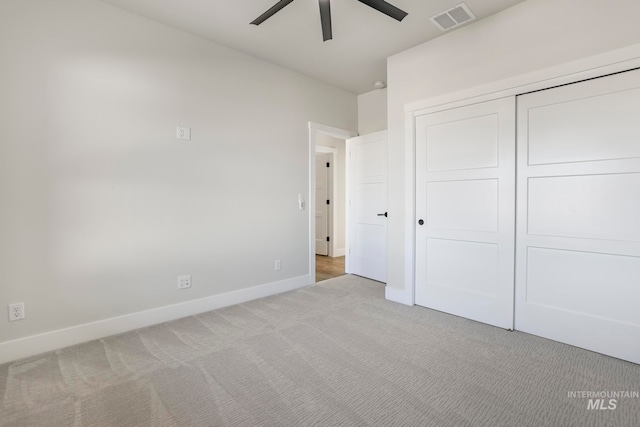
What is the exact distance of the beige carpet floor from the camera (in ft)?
5.16

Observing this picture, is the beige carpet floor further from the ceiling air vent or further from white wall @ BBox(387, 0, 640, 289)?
the ceiling air vent

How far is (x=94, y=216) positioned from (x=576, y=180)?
12.7ft

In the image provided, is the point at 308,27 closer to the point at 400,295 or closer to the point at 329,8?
the point at 329,8

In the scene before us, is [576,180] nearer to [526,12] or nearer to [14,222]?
[526,12]

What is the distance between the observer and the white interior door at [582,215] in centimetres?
207

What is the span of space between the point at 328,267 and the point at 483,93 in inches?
137

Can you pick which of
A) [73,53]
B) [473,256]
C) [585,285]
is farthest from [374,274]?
[73,53]

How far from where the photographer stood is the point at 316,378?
75.2 inches

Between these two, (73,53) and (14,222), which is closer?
(14,222)

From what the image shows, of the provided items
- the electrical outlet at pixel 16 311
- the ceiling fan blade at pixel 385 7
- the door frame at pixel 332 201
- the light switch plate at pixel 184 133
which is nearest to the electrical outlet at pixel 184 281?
the electrical outlet at pixel 16 311

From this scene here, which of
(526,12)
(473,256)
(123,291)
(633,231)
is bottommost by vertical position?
(123,291)

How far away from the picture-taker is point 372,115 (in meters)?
4.51

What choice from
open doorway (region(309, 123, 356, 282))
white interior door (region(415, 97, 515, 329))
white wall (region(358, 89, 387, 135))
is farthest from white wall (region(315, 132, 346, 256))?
white interior door (region(415, 97, 515, 329))

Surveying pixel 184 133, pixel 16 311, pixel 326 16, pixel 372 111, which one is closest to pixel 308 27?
pixel 326 16
